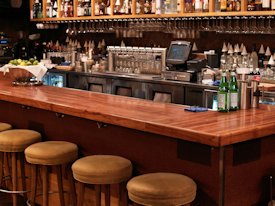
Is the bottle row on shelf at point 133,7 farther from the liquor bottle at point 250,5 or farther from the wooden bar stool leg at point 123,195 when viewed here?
the wooden bar stool leg at point 123,195

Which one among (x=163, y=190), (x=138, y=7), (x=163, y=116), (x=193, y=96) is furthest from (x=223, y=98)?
(x=138, y=7)

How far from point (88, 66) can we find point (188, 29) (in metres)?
1.68

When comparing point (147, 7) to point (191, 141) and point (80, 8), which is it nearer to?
point (80, 8)

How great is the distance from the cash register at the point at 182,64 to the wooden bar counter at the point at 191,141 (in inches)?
82.2

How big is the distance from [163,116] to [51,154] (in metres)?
0.80

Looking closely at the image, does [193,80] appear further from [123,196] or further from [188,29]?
[123,196]

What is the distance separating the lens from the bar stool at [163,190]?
8.18 ft

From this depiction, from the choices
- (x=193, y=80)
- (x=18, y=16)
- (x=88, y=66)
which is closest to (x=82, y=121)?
(x=193, y=80)

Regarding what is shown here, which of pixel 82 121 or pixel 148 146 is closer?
pixel 148 146

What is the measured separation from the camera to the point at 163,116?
2.91 metres

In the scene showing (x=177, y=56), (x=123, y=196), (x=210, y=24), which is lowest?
(x=123, y=196)

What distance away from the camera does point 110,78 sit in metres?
6.52

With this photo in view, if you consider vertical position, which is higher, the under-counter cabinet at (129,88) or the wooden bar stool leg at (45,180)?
the under-counter cabinet at (129,88)

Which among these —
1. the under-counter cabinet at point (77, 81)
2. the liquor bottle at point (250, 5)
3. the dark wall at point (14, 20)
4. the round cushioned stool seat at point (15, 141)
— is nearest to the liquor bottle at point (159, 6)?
the liquor bottle at point (250, 5)
